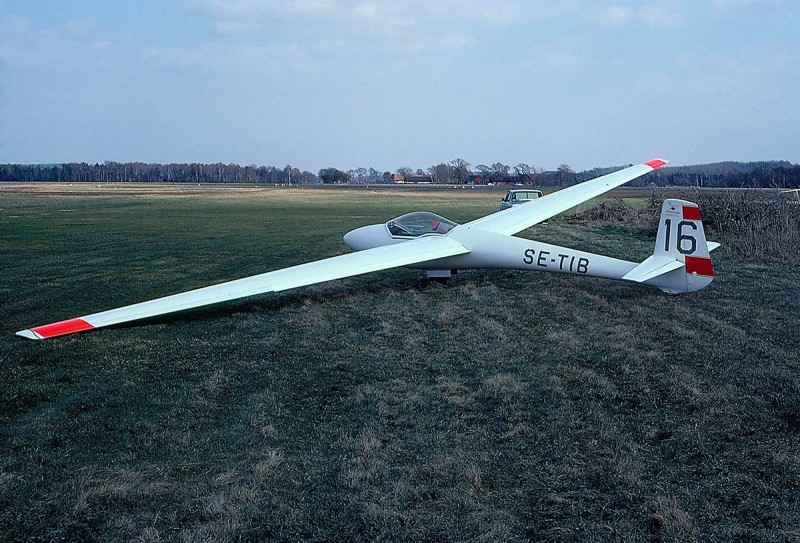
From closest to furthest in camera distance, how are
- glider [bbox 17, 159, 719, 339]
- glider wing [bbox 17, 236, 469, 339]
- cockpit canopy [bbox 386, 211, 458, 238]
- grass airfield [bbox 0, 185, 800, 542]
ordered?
grass airfield [bbox 0, 185, 800, 542] < glider wing [bbox 17, 236, 469, 339] < glider [bbox 17, 159, 719, 339] < cockpit canopy [bbox 386, 211, 458, 238]

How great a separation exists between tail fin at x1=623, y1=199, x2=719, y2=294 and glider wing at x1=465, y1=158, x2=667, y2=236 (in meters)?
3.52

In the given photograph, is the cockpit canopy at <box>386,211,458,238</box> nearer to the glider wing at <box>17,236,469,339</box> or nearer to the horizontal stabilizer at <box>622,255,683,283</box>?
the glider wing at <box>17,236,469,339</box>

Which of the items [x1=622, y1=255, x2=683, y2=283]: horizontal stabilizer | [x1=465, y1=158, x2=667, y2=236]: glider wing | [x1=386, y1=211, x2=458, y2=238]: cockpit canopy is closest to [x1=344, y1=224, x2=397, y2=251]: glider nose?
[x1=386, y1=211, x2=458, y2=238]: cockpit canopy

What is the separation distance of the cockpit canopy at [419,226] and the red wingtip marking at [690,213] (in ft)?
15.5

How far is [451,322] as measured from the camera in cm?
940

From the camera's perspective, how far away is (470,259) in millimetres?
11898

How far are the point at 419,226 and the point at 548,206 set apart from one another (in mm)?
3578

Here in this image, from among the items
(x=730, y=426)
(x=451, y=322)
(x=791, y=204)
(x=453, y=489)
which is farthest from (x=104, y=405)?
(x=791, y=204)

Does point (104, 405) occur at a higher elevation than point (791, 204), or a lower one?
lower

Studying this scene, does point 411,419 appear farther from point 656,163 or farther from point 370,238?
point 656,163

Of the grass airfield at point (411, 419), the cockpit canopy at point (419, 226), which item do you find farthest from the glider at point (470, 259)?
the grass airfield at point (411, 419)

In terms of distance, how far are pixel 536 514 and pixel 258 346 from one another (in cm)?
512

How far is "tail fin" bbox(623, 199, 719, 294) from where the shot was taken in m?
9.45

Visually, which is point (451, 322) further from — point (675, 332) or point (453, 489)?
point (453, 489)
